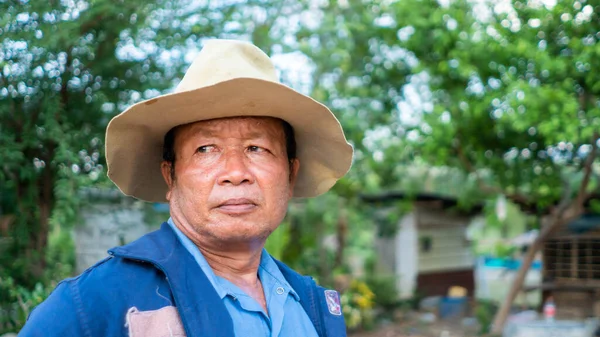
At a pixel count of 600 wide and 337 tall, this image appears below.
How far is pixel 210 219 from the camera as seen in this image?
5.64 feet

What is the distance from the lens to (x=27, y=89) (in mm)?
4652

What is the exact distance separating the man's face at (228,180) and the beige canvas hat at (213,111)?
0.16 ft

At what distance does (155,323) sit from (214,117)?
2.01 feet

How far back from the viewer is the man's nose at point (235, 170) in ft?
5.62

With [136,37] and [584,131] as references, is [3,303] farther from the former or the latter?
[584,131]

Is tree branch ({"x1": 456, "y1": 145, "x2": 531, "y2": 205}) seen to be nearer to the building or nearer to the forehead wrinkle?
the building

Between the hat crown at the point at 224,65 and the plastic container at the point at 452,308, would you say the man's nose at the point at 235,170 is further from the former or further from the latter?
the plastic container at the point at 452,308

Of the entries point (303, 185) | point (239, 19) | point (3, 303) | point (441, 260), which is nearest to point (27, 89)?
point (3, 303)

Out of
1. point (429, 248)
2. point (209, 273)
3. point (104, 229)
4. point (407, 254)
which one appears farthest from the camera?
point (429, 248)

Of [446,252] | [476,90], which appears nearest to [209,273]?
[476,90]

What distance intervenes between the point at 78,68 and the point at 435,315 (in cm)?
1112

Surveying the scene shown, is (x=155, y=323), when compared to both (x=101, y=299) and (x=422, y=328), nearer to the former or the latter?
(x=101, y=299)

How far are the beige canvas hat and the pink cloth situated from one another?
0.56 metres

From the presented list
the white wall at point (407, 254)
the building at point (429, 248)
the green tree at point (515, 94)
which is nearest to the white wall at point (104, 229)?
the green tree at point (515, 94)
